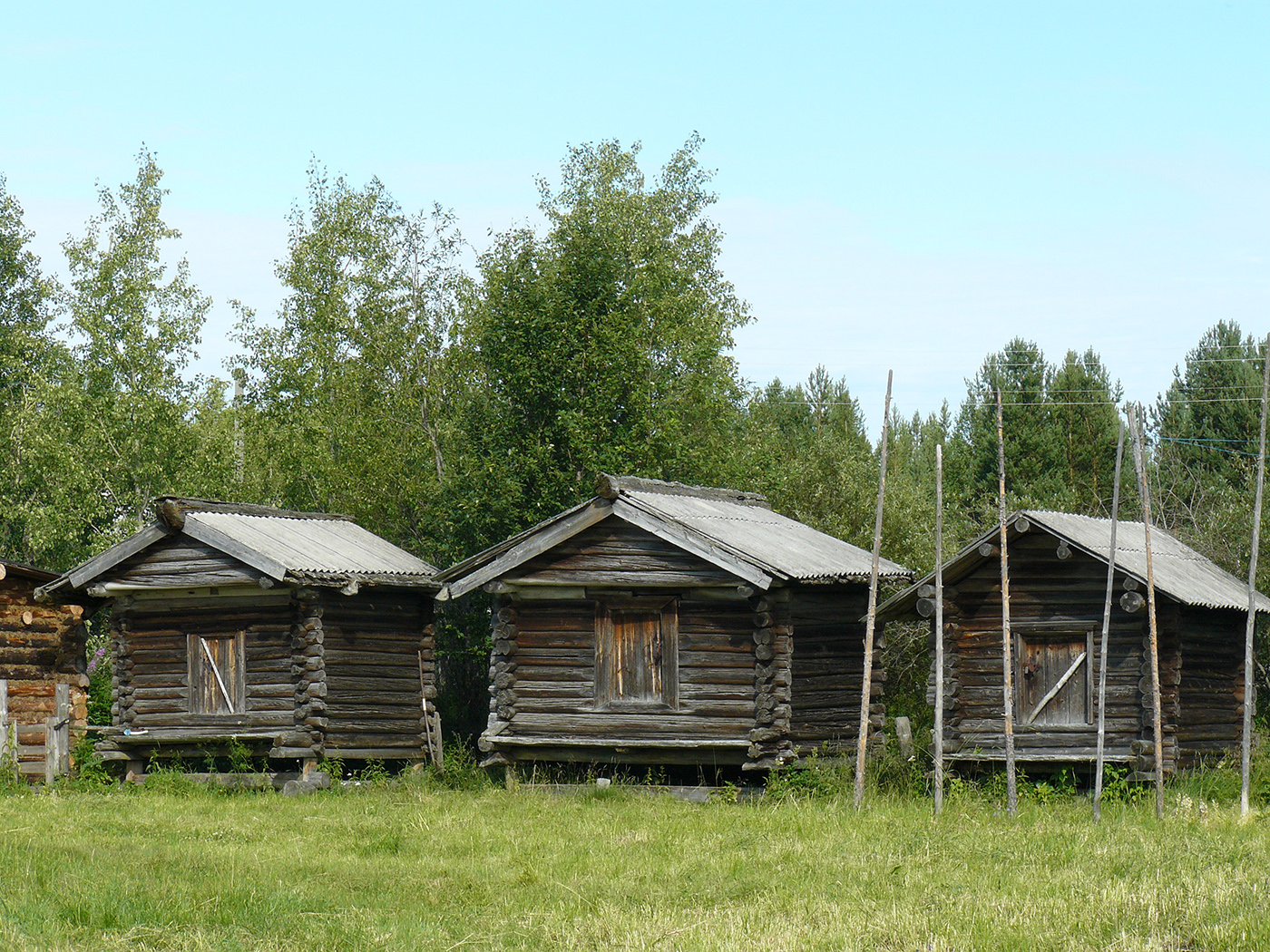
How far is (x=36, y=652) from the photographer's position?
22641mm

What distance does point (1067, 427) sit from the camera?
38.1m

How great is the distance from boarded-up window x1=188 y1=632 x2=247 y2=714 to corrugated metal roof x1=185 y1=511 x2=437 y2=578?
154 cm

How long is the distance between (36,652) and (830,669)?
12.3m

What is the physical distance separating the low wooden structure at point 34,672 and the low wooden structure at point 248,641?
57 centimetres

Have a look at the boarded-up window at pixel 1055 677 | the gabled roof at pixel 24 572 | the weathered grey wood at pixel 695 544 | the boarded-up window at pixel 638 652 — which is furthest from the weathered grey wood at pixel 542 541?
the gabled roof at pixel 24 572

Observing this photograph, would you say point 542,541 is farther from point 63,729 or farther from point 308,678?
point 63,729

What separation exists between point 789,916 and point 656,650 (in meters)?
9.73

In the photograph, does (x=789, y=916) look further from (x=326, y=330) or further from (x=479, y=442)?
(x=326, y=330)

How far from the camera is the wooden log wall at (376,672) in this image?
70.2ft

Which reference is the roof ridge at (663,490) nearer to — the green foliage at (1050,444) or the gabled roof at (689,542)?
the gabled roof at (689,542)

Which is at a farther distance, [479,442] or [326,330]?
[326,330]

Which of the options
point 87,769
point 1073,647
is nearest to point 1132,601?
point 1073,647

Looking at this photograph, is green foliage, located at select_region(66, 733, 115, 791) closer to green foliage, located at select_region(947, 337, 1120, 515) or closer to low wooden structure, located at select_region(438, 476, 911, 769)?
low wooden structure, located at select_region(438, 476, 911, 769)

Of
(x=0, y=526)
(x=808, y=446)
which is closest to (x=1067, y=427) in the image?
(x=808, y=446)
